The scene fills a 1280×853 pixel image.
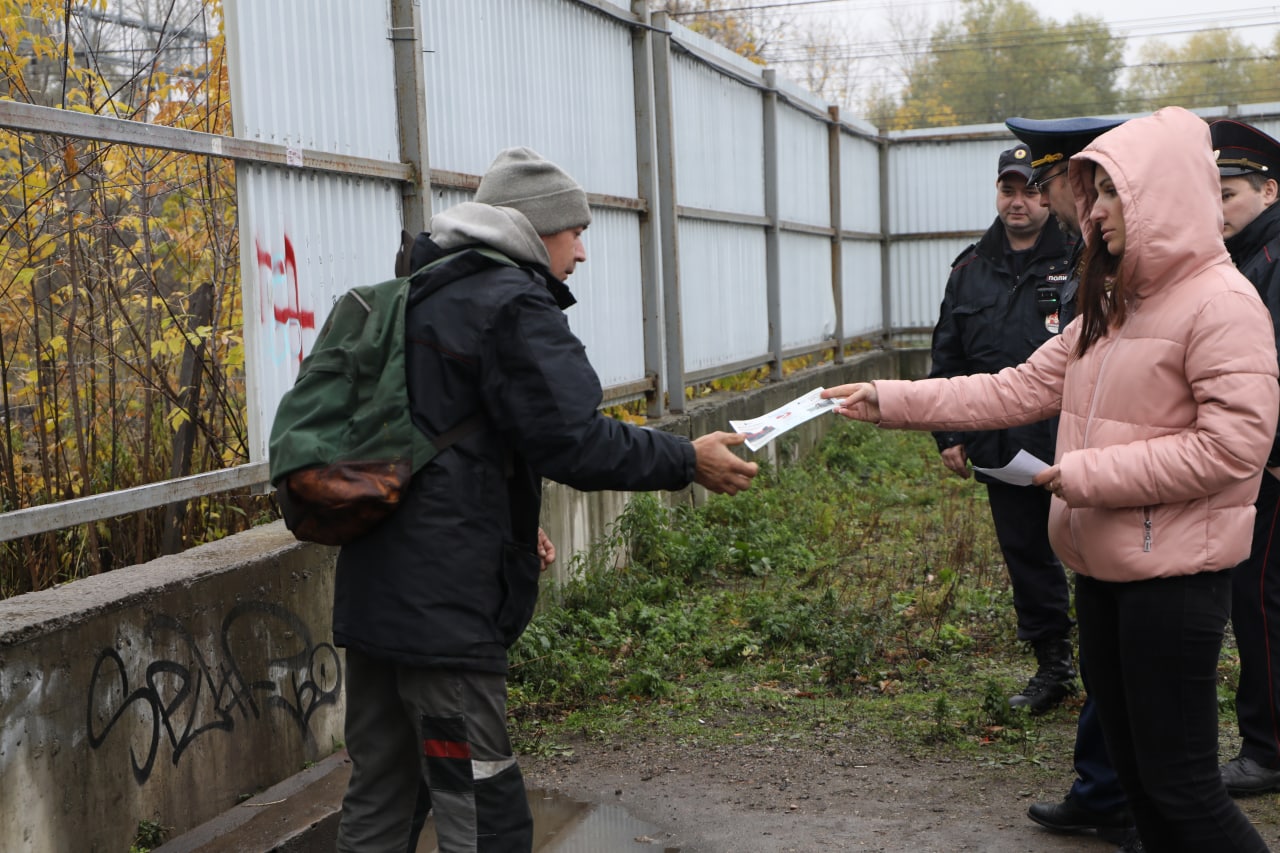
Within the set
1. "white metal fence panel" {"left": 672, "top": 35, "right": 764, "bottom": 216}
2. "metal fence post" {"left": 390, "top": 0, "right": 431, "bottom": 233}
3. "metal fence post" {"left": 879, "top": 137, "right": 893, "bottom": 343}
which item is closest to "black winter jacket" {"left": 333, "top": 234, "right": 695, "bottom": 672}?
"metal fence post" {"left": 390, "top": 0, "right": 431, "bottom": 233}

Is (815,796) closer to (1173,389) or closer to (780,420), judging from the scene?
(780,420)

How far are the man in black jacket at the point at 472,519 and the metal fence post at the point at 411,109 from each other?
2.69 m

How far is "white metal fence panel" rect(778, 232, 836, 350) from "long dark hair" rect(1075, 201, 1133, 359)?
8.62 m

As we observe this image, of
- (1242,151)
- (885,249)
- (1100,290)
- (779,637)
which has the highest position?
(885,249)

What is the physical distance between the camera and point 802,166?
13.0 metres

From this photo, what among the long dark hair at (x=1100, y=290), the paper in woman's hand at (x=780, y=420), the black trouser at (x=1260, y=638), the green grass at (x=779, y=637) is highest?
the long dark hair at (x=1100, y=290)

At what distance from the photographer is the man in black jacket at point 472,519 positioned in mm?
2955

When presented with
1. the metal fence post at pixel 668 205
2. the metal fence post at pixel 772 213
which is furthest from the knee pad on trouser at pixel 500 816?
the metal fence post at pixel 772 213

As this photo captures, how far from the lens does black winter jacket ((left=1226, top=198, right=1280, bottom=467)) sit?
4355 millimetres

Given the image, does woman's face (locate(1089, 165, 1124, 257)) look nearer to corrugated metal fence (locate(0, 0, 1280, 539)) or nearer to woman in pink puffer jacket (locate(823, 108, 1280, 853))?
woman in pink puffer jacket (locate(823, 108, 1280, 853))

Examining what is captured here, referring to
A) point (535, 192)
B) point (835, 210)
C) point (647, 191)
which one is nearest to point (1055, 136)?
point (535, 192)

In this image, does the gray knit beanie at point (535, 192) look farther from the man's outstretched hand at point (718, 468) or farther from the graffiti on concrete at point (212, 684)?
the graffiti on concrete at point (212, 684)

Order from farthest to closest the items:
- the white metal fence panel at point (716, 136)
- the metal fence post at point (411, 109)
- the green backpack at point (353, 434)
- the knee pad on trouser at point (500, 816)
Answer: the white metal fence panel at point (716, 136) → the metal fence post at point (411, 109) → the knee pad on trouser at point (500, 816) → the green backpack at point (353, 434)

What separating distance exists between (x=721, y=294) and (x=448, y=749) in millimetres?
7491
